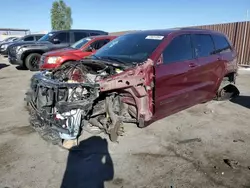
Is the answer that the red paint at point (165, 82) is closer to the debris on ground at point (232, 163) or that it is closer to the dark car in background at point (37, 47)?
the debris on ground at point (232, 163)

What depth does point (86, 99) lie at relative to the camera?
10.6 ft

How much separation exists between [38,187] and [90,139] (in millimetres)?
1313

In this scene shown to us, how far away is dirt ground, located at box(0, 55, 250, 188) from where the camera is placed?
2.76 metres

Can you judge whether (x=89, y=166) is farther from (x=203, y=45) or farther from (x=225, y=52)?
(x=225, y=52)

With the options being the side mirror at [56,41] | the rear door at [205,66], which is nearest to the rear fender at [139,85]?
the rear door at [205,66]

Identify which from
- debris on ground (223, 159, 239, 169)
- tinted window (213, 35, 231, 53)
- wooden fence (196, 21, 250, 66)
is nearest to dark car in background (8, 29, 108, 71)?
tinted window (213, 35, 231, 53)

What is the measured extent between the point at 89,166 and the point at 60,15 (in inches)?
2272

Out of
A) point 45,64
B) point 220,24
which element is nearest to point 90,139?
point 45,64

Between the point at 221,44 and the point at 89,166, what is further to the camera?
→ the point at 221,44

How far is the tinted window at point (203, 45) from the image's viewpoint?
4.61m

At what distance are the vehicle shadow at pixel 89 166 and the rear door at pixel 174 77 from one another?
1181mm

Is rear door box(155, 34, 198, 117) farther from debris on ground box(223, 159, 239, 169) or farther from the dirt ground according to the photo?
debris on ground box(223, 159, 239, 169)

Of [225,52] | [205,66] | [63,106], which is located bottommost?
[63,106]

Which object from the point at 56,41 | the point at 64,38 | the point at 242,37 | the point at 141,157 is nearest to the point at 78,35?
the point at 64,38
